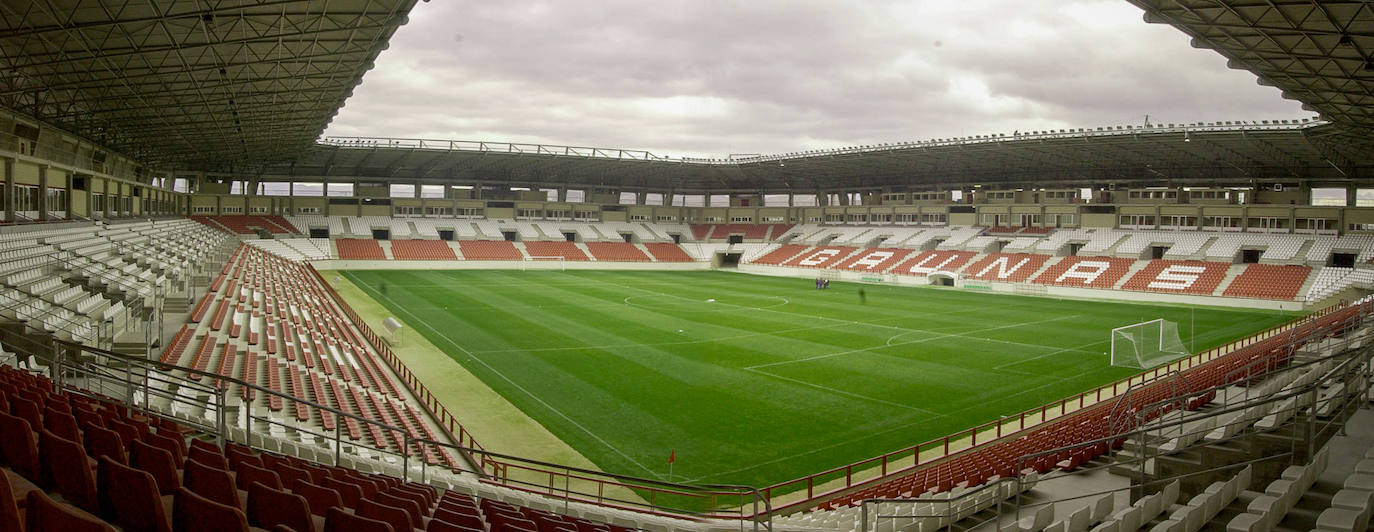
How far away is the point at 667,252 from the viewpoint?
78.9 meters

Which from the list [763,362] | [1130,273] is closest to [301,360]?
[763,362]

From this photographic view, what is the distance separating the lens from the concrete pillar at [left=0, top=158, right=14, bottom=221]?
27250 mm

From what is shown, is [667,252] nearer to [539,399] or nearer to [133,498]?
[539,399]

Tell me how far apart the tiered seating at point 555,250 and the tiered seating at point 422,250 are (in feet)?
24.6

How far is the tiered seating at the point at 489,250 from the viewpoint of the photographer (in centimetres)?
7038

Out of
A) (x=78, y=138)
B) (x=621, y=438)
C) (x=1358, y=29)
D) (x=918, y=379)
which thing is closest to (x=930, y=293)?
(x=918, y=379)

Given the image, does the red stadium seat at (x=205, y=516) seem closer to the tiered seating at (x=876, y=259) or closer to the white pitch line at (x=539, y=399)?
the white pitch line at (x=539, y=399)

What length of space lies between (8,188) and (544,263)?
43885mm

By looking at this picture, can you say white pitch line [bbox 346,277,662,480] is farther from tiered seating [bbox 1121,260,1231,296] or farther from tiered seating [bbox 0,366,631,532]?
tiered seating [bbox 1121,260,1231,296]

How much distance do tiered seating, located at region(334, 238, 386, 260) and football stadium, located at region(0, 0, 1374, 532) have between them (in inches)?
20.6

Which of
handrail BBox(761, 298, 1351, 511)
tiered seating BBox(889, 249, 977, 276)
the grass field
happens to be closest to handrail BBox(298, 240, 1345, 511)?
handrail BBox(761, 298, 1351, 511)

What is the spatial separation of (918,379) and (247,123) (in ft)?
114

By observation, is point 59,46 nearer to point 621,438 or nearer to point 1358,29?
point 621,438

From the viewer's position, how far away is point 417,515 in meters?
6.33
